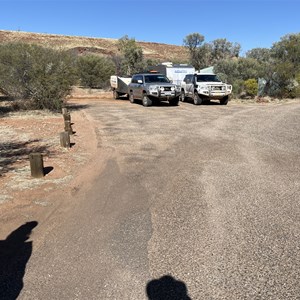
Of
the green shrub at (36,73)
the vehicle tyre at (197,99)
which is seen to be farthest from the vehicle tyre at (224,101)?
the green shrub at (36,73)

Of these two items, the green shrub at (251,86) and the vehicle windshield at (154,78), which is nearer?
the vehicle windshield at (154,78)

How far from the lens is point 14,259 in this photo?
12.8 feet

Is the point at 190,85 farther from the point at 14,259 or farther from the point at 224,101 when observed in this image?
the point at 14,259

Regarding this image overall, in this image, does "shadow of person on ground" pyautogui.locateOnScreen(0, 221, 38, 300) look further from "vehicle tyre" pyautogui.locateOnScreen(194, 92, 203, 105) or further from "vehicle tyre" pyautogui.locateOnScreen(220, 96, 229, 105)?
"vehicle tyre" pyautogui.locateOnScreen(220, 96, 229, 105)

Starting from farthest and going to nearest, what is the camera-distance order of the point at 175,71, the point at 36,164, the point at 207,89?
1. the point at 175,71
2. the point at 207,89
3. the point at 36,164

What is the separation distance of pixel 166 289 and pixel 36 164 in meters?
4.16

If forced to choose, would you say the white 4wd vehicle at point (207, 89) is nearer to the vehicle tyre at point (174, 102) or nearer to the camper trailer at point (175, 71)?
the vehicle tyre at point (174, 102)

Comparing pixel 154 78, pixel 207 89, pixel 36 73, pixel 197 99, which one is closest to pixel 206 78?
pixel 207 89

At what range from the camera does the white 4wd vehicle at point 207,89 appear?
20.7 meters

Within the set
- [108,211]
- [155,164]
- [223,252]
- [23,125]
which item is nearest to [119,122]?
[23,125]

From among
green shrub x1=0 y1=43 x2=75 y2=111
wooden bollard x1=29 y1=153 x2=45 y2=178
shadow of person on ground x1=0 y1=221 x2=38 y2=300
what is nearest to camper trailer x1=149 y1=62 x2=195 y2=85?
green shrub x1=0 y1=43 x2=75 y2=111

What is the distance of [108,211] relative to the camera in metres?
5.15

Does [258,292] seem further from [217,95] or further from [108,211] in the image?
[217,95]

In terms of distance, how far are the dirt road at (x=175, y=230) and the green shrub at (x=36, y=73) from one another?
8.59 m
